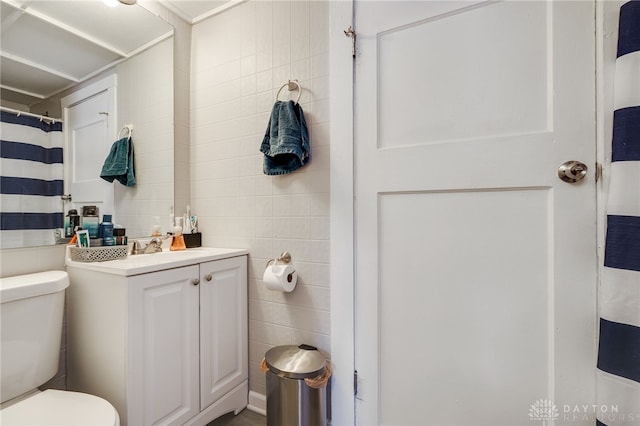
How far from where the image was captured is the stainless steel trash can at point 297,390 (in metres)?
1.10

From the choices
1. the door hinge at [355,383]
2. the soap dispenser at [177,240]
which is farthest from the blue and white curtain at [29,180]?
the door hinge at [355,383]

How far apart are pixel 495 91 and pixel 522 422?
45.0 inches

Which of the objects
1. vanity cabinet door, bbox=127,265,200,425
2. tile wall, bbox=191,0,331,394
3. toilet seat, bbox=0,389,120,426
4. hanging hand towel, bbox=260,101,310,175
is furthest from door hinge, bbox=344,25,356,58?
toilet seat, bbox=0,389,120,426

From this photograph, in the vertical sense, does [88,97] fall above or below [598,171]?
above

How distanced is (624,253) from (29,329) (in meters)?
1.86

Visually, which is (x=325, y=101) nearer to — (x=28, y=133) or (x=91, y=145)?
(x=91, y=145)

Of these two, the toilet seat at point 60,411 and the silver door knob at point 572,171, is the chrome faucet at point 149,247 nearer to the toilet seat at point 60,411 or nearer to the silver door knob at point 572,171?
the toilet seat at point 60,411

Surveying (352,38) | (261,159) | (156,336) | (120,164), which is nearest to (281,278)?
(156,336)

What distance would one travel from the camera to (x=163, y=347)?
109 centimetres

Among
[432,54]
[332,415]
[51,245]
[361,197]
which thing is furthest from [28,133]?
[332,415]

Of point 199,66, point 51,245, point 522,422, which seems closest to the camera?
point 522,422

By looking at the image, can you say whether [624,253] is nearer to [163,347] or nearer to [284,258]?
[284,258]

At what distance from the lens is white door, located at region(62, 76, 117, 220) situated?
120 cm

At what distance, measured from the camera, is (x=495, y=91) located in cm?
98
